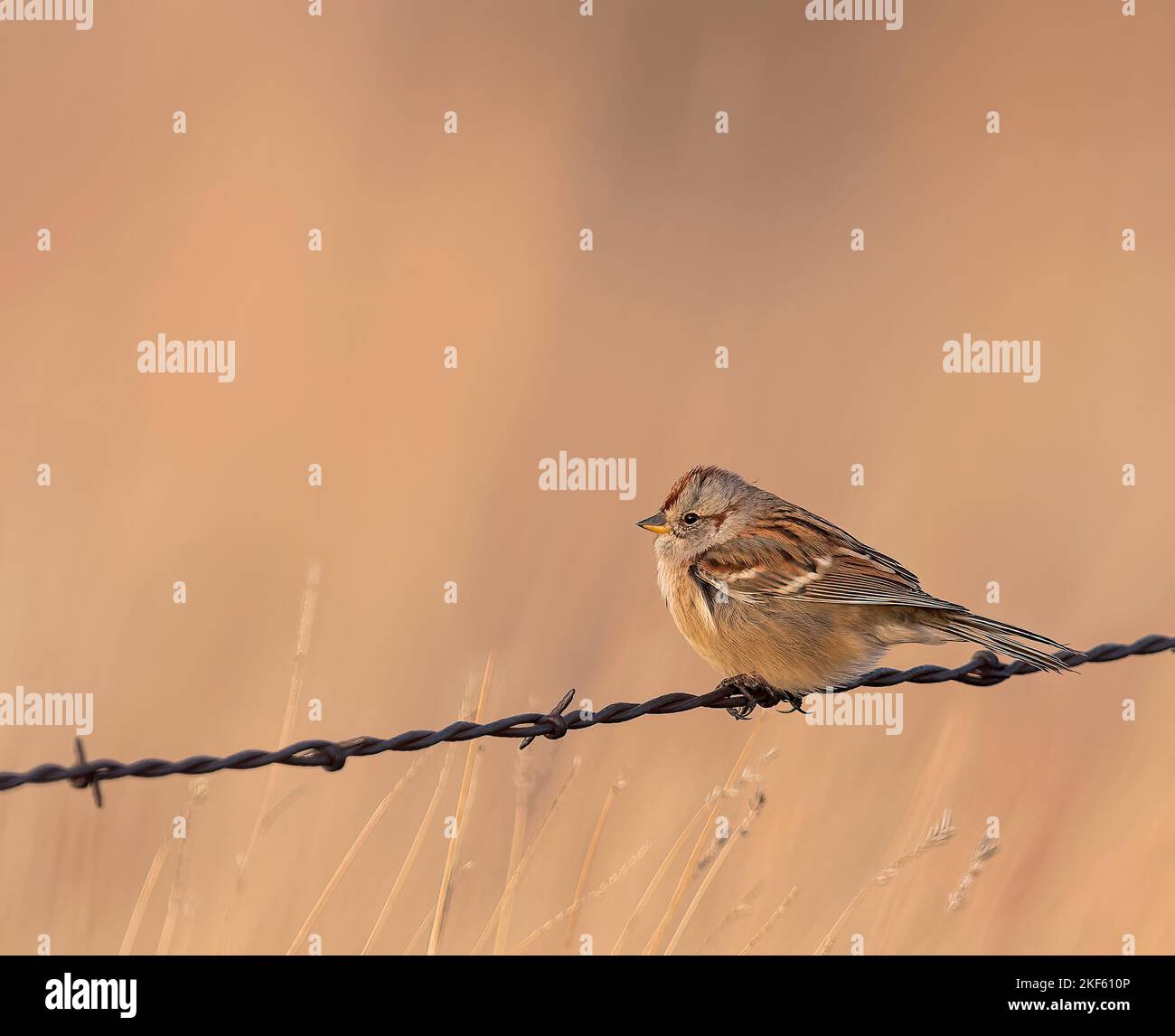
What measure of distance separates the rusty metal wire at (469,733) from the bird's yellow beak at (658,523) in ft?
2.49

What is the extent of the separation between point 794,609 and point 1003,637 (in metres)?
0.70

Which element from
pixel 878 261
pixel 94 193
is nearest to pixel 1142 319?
pixel 878 261

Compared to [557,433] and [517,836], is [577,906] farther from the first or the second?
[557,433]

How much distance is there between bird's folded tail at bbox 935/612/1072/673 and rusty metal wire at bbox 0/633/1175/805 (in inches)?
2.3

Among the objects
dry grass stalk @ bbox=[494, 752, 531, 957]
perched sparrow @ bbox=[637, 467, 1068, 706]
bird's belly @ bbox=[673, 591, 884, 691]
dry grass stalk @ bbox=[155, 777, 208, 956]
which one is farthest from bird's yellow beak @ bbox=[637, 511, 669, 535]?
dry grass stalk @ bbox=[155, 777, 208, 956]

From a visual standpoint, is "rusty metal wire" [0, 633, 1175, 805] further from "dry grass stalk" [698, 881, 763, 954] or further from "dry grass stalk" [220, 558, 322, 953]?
"dry grass stalk" [698, 881, 763, 954]

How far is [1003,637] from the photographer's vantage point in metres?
3.90

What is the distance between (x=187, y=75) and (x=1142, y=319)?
20.0ft

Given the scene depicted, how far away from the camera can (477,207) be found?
26.5 feet

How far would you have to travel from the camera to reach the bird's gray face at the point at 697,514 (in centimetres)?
462

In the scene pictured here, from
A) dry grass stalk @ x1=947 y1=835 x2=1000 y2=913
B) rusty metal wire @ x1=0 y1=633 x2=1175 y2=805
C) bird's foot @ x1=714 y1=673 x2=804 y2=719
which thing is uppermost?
rusty metal wire @ x1=0 y1=633 x2=1175 y2=805

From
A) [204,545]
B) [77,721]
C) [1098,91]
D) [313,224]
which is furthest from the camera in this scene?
[1098,91]

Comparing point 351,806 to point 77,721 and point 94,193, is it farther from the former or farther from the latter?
point 94,193

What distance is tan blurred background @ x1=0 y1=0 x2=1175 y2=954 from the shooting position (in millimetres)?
4738
